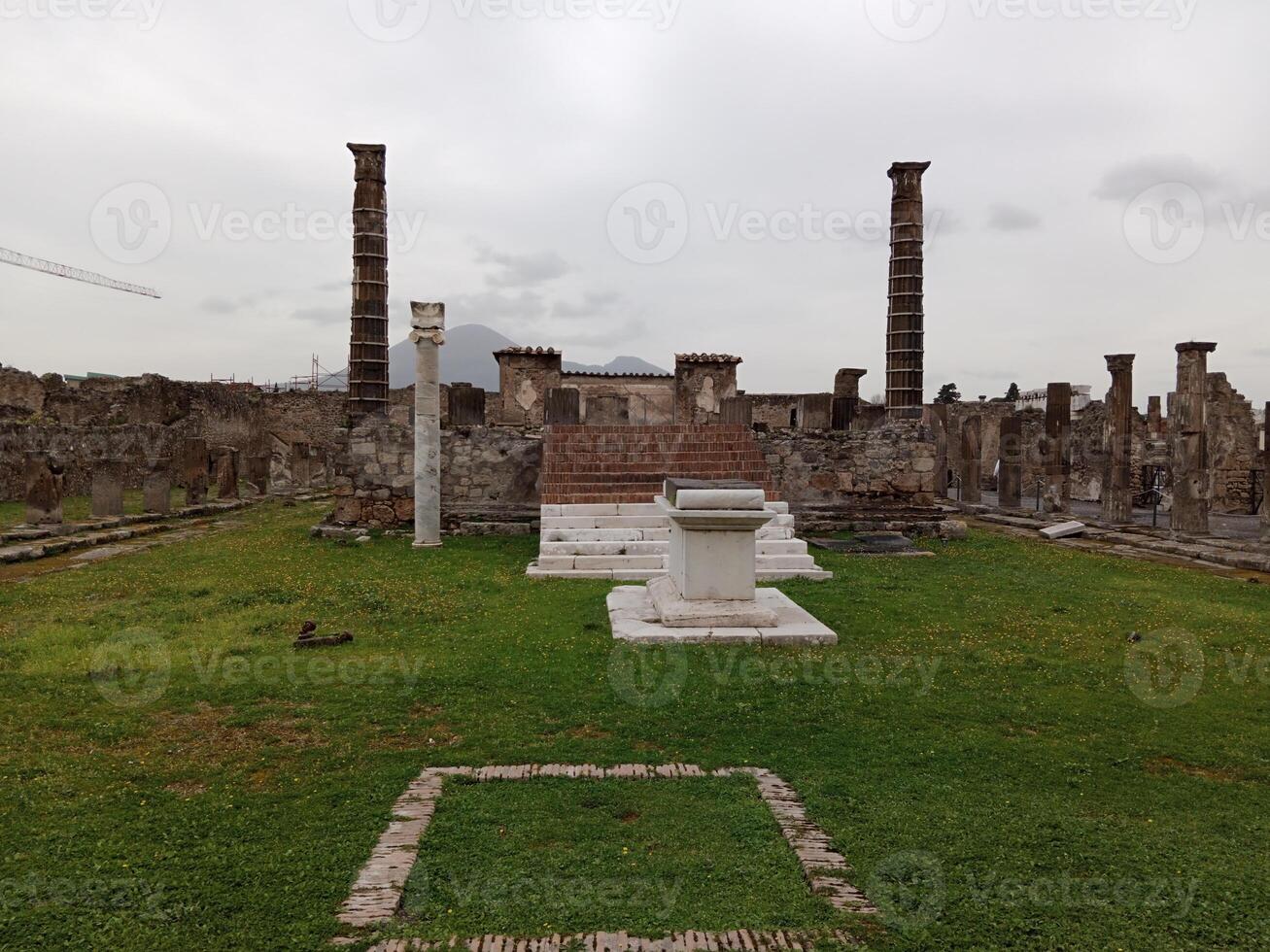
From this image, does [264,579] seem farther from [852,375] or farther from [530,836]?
[852,375]

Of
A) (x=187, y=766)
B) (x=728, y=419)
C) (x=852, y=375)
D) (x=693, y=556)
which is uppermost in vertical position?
(x=852, y=375)

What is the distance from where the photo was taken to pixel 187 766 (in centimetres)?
436

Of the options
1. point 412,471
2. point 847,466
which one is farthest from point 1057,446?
point 412,471

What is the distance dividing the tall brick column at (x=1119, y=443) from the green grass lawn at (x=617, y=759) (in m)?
10.5

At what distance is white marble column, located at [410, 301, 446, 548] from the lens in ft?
42.5

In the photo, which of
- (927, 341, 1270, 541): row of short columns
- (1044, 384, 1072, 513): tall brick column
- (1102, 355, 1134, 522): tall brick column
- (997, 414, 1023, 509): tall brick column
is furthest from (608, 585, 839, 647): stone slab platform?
(997, 414, 1023, 509): tall brick column

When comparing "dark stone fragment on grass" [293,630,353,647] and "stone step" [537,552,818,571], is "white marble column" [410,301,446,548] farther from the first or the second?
"dark stone fragment on grass" [293,630,353,647]

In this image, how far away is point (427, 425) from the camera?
13.1 meters

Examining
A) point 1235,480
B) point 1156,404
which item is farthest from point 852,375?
point 1235,480

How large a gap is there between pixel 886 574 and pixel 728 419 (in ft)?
16.3

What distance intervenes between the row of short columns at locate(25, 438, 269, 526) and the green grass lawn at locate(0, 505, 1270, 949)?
22.9ft

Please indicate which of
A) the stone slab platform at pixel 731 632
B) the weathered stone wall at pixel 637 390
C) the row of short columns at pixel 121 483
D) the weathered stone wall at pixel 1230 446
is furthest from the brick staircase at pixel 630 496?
the weathered stone wall at pixel 1230 446

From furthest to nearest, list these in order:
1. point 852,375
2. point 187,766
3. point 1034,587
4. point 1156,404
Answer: point 852,375 < point 1156,404 < point 1034,587 < point 187,766

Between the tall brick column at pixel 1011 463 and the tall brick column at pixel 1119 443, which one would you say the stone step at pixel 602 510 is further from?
the tall brick column at pixel 1011 463
